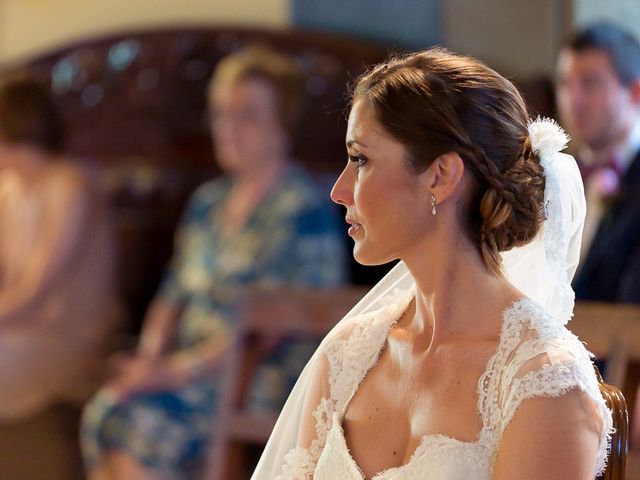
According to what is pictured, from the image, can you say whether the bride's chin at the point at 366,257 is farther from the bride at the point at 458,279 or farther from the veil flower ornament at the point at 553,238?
the veil flower ornament at the point at 553,238

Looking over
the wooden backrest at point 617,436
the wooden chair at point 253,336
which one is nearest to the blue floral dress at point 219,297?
the wooden chair at point 253,336

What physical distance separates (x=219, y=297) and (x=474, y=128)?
2520 mm

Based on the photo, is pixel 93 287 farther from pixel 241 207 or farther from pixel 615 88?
pixel 615 88

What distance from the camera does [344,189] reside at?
1.70 m

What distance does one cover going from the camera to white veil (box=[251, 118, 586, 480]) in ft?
5.46

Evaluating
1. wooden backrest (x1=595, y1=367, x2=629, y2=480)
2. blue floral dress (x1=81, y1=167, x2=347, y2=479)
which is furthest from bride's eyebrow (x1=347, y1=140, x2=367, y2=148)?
blue floral dress (x1=81, y1=167, x2=347, y2=479)

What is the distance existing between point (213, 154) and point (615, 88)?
6.80 feet

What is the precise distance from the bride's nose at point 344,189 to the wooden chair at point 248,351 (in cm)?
162

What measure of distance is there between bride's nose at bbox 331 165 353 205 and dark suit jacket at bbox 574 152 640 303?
4.62 ft

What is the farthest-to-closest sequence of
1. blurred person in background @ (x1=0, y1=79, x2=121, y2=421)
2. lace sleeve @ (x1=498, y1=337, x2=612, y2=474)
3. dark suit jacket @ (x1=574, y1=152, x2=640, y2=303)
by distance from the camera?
blurred person in background @ (x1=0, y1=79, x2=121, y2=421) < dark suit jacket @ (x1=574, y1=152, x2=640, y2=303) < lace sleeve @ (x1=498, y1=337, x2=612, y2=474)

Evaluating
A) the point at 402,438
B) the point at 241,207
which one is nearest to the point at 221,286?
the point at 241,207

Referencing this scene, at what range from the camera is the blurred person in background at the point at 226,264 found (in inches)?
155

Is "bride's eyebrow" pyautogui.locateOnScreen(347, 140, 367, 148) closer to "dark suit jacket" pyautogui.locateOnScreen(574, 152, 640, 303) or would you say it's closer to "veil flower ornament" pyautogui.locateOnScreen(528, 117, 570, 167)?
"veil flower ornament" pyautogui.locateOnScreen(528, 117, 570, 167)

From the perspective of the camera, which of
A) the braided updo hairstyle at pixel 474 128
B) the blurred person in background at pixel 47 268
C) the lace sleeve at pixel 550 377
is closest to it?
the lace sleeve at pixel 550 377
